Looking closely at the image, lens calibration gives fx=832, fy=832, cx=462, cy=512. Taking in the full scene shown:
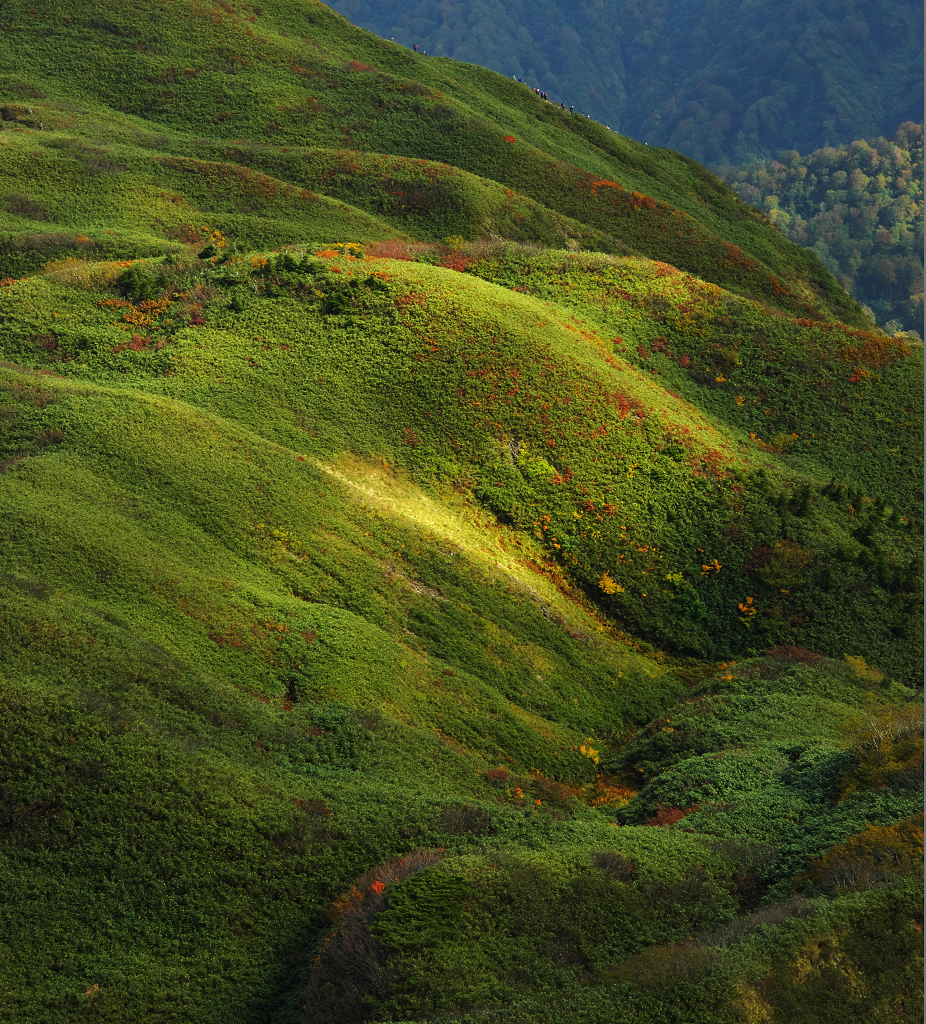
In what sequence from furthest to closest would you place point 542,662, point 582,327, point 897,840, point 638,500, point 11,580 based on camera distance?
1. point 582,327
2. point 638,500
3. point 542,662
4. point 11,580
5. point 897,840

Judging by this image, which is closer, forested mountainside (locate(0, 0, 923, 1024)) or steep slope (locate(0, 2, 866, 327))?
forested mountainside (locate(0, 0, 923, 1024))

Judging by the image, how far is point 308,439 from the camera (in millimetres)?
41562

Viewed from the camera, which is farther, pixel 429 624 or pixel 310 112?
pixel 310 112

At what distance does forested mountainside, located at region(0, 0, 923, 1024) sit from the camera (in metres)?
18.3

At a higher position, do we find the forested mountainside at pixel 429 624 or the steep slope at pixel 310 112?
the steep slope at pixel 310 112

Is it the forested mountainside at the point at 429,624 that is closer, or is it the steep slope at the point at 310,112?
the forested mountainside at the point at 429,624

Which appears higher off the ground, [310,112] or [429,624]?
[310,112]

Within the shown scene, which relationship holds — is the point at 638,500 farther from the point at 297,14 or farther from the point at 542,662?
the point at 297,14

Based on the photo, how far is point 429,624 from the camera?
3375 cm

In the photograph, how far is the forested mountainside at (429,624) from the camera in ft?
60.0

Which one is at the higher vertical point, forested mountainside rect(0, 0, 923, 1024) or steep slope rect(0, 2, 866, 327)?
steep slope rect(0, 2, 866, 327)

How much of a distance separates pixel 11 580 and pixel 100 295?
98.9 ft

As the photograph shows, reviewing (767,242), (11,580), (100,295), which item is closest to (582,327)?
(100,295)

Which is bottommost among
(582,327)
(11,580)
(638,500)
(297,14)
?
(11,580)
